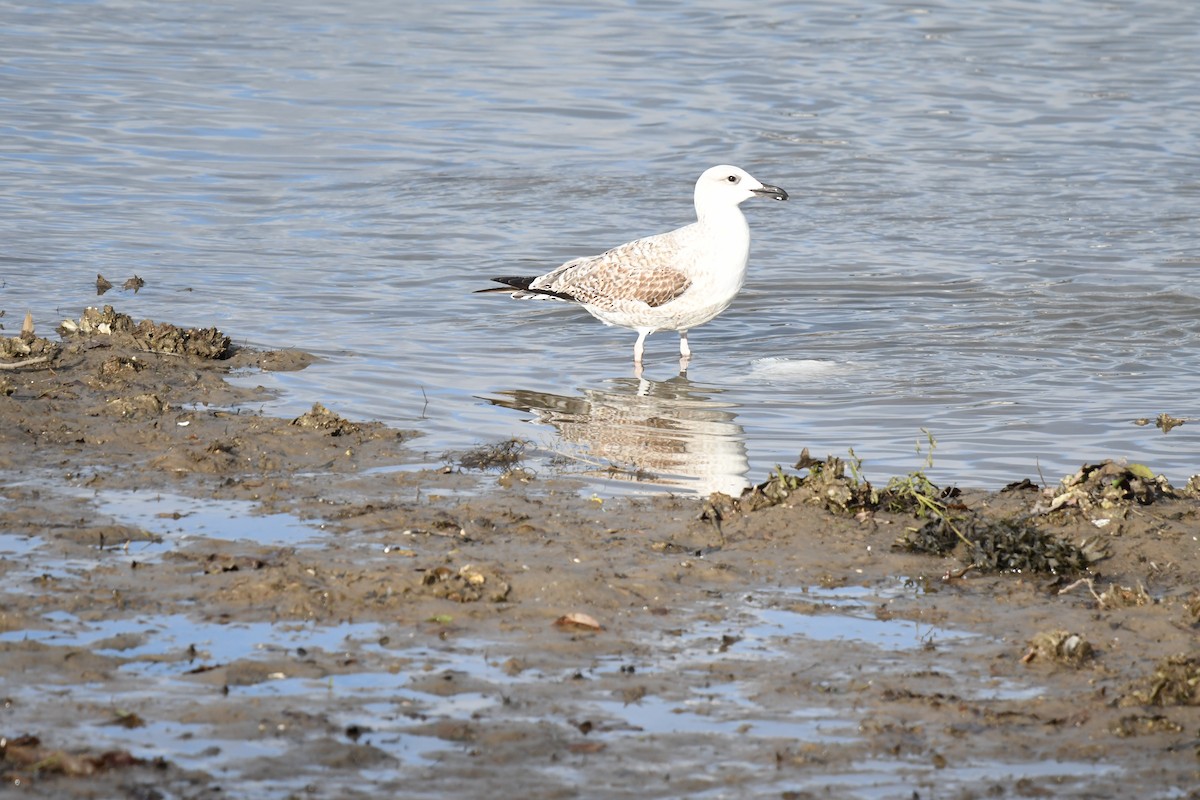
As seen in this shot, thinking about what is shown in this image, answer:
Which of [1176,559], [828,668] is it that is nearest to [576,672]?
[828,668]

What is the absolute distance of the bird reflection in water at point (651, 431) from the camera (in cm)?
801

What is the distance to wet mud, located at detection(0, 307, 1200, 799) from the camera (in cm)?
443

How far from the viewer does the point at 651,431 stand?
9234 mm

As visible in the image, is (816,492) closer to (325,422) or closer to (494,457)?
(494,457)

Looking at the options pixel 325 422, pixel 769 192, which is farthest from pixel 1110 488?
pixel 769 192

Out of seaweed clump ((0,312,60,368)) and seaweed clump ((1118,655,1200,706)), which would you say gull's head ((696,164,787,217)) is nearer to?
seaweed clump ((0,312,60,368))

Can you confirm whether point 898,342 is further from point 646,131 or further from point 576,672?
point 646,131

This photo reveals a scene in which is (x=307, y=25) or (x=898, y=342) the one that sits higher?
(x=307, y=25)

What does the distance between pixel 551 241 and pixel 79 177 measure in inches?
207

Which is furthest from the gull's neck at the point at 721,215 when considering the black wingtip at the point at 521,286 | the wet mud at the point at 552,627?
the wet mud at the point at 552,627

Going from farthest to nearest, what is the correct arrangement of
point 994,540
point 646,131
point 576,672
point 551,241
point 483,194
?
point 646,131, point 483,194, point 551,241, point 994,540, point 576,672

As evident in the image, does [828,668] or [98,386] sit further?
[98,386]

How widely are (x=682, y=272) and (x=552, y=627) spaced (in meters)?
5.65

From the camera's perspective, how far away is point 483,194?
16.1 m
